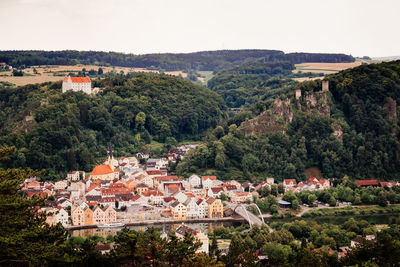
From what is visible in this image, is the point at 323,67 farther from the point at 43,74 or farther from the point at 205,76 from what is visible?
the point at 43,74

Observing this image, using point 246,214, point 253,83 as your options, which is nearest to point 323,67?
point 253,83

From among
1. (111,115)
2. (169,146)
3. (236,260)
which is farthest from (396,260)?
(111,115)

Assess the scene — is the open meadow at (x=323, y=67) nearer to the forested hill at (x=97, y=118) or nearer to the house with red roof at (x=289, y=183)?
the forested hill at (x=97, y=118)

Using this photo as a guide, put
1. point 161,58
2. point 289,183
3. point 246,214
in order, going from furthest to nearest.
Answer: point 161,58, point 289,183, point 246,214

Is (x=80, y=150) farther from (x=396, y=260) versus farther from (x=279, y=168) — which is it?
(x=396, y=260)

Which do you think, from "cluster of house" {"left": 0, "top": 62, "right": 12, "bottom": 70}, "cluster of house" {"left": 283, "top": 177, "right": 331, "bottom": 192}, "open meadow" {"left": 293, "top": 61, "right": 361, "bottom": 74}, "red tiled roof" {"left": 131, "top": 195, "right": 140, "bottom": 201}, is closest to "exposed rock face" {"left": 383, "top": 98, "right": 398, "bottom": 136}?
"cluster of house" {"left": 283, "top": 177, "right": 331, "bottom": 192}

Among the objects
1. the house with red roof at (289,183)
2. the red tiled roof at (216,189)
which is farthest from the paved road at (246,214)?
the house with red roof at (289,183)
